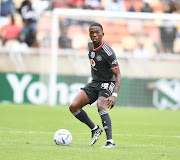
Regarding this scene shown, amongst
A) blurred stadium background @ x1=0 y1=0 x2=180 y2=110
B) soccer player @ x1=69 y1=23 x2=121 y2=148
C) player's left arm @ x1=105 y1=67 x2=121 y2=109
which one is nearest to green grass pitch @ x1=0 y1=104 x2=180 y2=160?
soccer player @ x1=69 y1=23 x2=121 y2=148

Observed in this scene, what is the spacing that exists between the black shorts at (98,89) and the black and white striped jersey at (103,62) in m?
0.09

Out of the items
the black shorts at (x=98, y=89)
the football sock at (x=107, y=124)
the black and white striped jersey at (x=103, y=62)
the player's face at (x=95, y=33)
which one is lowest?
the football sock at (x=107, y=124)

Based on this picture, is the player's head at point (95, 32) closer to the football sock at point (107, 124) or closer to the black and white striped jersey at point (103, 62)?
the black and white striped jersey at point (103, 62)

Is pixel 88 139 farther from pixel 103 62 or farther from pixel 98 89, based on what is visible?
pixel 103 62

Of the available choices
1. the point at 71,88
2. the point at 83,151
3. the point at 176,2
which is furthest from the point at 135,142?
the point at 176,2

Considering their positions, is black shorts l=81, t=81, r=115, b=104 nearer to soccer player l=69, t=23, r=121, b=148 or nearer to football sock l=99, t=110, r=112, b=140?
soccer player l=69, t=23, r=121, b=148

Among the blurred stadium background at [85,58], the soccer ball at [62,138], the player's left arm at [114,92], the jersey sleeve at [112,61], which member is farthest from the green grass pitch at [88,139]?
the blurred stadium background at [85,58]

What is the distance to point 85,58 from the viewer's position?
20516mm

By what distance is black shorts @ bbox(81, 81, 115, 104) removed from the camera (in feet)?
27.7

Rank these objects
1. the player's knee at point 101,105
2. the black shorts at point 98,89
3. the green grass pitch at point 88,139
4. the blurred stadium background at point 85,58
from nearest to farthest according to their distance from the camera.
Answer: the green grass pitch at point 88,139
the player's knee at point 101,105
the black shorts at point 98,89
the blurred stadium background at point 85,58

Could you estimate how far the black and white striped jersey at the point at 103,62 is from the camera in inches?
325

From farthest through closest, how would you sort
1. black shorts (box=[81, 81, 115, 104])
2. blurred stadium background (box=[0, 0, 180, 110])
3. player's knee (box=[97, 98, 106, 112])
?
blurred stadium background (box=[0, 0, 180, 110]) → black shorts (box=[81, 81, 115, 104]) → player's knee (box=[97, 98, 106, 112])

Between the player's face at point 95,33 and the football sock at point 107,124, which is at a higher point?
the player's face at point 95,33

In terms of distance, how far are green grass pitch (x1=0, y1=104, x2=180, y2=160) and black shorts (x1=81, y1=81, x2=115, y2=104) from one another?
2.97 feet
